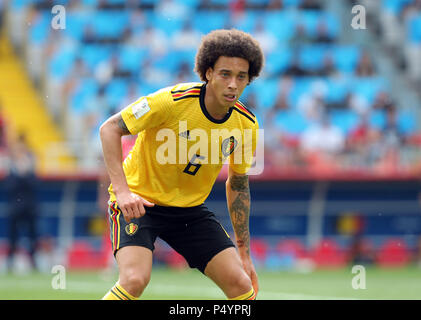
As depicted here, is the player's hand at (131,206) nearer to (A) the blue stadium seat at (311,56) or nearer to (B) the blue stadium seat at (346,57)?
(A) the blue stadium seat at (311,56)

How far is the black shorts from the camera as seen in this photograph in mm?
6082

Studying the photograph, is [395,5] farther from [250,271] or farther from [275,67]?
[250,271]

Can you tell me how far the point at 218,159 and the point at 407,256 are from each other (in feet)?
37.9

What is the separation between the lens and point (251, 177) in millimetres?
16922

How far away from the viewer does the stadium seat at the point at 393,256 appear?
17.0 m

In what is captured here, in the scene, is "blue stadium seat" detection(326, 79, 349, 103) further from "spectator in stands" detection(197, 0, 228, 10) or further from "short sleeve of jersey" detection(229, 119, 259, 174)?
"short sleeve of jersey" detection(229, 119, 259, 174)

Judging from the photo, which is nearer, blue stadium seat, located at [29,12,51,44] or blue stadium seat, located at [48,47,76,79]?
blue stadium seat, located at [48,47,76,79]

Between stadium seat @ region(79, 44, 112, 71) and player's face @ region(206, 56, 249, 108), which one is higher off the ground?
stadium seat @ region(79, 44, 112, 71)

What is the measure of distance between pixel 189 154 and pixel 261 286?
19.5 feet

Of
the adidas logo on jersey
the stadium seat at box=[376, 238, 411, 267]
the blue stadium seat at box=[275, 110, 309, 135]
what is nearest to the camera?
the adidas logo on jersey

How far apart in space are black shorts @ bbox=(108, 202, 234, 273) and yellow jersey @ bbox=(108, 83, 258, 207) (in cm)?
8

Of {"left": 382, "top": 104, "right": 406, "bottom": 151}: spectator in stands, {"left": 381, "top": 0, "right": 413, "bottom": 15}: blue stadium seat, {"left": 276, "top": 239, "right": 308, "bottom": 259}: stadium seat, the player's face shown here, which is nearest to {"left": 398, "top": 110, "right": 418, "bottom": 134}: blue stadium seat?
{"left": 382, "top": 104, "right": 406, "bottom": 151}: spectator in stands

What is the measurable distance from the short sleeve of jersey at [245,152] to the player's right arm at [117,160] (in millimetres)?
915

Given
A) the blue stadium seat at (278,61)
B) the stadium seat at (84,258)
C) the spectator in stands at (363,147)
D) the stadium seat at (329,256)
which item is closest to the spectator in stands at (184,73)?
the blue stadium seat at (278,61)
